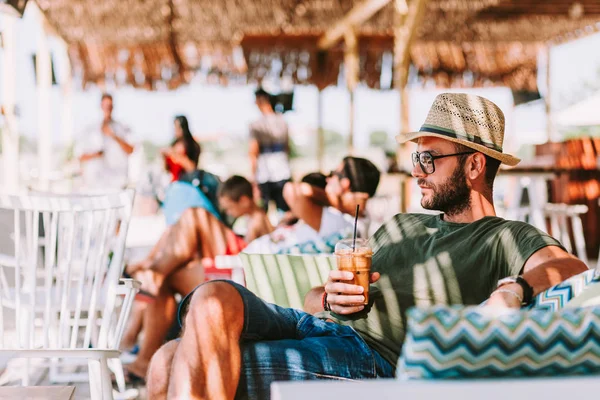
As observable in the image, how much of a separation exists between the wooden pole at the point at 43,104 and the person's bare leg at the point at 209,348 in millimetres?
6912

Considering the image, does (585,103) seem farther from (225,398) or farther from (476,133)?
(225,398)

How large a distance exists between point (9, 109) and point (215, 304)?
4.79 m

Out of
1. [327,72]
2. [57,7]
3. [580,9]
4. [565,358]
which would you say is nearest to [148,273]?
[565,358]

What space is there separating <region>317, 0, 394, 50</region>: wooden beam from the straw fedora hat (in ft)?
17.9

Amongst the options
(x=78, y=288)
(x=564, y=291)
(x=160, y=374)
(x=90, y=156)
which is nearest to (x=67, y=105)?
(x=90, y=156)

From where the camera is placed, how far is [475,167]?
2256mm

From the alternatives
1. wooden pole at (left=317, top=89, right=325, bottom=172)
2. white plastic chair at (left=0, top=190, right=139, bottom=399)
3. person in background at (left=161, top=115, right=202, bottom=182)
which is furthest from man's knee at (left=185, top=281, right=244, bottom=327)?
wooden pole at (left=317, top=89, right=325, bottom=172)

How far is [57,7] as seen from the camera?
8.97 m

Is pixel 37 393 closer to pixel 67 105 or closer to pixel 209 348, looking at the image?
pixel 209 348

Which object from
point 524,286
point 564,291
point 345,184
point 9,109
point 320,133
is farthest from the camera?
point 320,133

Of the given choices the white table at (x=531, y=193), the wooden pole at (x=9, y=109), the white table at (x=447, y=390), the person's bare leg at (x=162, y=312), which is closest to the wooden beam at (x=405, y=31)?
the white table at (x=531, y=193)

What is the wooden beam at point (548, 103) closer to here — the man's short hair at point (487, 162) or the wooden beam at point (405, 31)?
the wooden beam at point (405, 31)

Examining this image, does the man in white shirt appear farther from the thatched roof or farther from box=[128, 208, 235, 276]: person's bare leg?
box=[128, 208, 235, 276]: person's bare leg

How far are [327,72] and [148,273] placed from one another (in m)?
8.81
